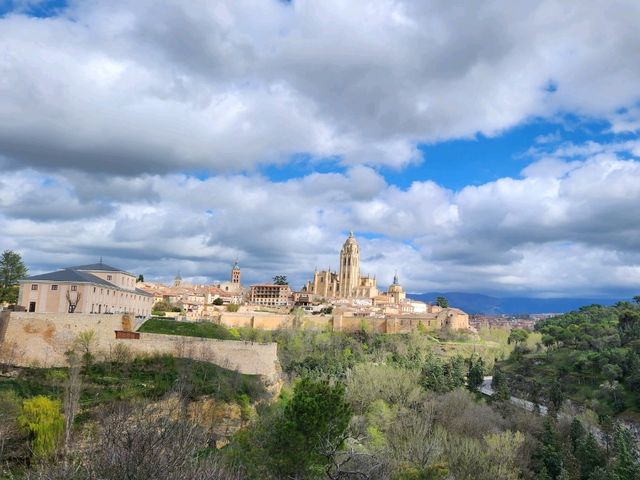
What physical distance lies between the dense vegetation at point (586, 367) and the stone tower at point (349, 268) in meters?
70.7

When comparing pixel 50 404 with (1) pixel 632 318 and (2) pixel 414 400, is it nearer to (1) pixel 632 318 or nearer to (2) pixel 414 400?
(2) pixel 414 400

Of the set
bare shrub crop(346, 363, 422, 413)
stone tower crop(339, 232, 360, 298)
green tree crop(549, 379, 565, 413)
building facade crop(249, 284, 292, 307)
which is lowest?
green tree crop(549, 379, 565, 413)

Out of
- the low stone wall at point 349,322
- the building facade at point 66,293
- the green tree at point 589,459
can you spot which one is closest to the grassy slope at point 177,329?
the building facade at point 66,293

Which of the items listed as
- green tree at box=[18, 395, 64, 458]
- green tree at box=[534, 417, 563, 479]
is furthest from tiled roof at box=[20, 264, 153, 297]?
green tree at box=[534, 417, 563, 479]

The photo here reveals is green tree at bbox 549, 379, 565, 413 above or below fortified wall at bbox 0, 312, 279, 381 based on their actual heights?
below

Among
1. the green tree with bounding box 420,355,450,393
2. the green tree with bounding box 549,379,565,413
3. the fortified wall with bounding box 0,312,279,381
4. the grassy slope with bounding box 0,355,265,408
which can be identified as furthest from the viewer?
the green tree with bounding box 420,355,450,393

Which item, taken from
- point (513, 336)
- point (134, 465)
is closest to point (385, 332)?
point (513, 336)

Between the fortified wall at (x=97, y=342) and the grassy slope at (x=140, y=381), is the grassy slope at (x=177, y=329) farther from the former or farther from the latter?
the grassy slope at (x=140, y=381)

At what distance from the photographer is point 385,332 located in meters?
99.6

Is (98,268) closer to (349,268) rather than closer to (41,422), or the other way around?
(41,422)

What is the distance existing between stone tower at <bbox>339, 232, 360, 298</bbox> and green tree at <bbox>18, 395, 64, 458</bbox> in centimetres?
12510

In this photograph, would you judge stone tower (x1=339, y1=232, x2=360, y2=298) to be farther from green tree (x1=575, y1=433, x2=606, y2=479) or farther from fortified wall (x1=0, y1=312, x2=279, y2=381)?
green tree (x1=575, y1=433, x2=606, y2=479)

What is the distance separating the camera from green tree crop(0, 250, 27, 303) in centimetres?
5641

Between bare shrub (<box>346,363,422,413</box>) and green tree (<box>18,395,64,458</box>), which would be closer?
green tree (<box>18,395,64,458</box>)
